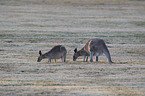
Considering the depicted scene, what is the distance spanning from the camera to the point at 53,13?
27016 mm

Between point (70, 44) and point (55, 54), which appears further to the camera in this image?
point (70, 44)

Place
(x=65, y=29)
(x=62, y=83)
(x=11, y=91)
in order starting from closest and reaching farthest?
(x=11, y=91), (x=62, y=83), (x=65, y=29)

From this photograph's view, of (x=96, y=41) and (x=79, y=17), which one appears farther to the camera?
(x=79, y=17)

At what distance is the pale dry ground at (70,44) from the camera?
9.51m

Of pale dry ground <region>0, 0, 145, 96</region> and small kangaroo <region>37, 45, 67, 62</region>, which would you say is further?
small kangaroo <region>37, 45, 67, 62</region>

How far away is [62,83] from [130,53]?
217 inches

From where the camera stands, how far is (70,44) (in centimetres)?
1648

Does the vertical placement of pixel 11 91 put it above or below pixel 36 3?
below

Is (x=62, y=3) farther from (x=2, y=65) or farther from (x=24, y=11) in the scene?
(x=2, y=65)

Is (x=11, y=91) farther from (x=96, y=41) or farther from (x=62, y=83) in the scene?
(x=96, y=41)

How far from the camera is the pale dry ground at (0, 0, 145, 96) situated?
9.51 metres

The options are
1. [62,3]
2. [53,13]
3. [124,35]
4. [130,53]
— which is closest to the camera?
[130,53]

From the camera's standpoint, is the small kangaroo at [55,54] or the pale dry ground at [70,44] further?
the small kangaroo at [55,54]

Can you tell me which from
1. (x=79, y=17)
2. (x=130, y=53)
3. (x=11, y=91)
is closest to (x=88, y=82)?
(x=11, y=91)
